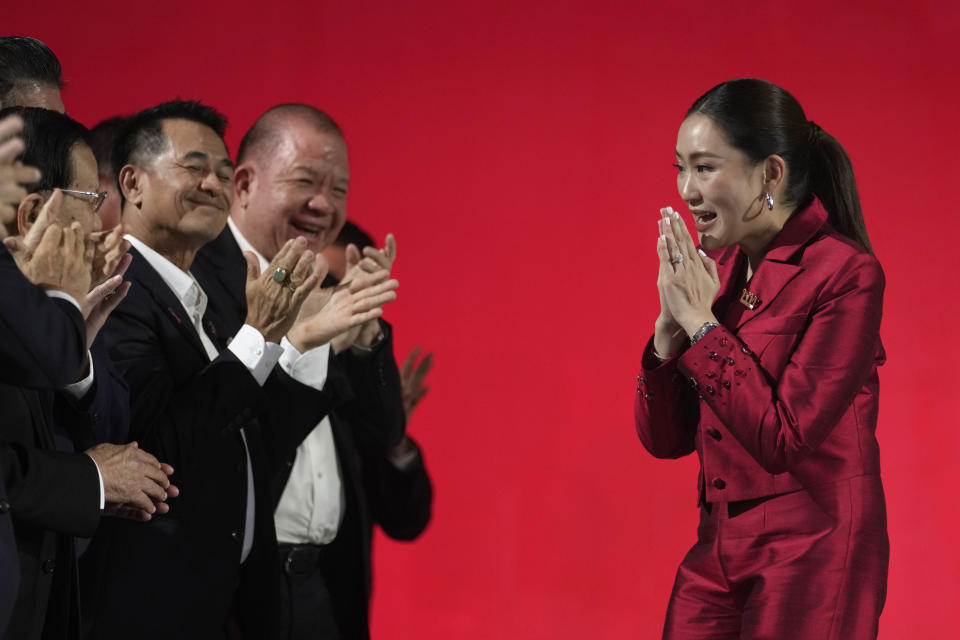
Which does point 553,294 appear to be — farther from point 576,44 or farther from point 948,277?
point 948,277

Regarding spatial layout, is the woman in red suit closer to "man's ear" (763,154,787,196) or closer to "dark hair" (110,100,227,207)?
"man's ear" (763,154,787,196)

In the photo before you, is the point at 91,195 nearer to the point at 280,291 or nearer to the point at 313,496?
the point at 280,291

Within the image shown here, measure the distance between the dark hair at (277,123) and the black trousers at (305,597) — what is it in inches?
38.1

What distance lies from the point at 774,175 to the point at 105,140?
148 cm

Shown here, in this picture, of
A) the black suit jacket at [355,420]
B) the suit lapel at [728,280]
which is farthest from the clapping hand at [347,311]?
the suit lapel at [728,280]

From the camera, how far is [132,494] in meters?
1.70

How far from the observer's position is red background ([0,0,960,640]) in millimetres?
3207

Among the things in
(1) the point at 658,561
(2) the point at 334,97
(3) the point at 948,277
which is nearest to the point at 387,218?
(2) the point at 334,97

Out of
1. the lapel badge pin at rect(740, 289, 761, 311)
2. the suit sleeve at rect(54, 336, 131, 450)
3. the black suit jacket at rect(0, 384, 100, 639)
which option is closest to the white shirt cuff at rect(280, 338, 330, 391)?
the suit sleeve at rect(54, 336, 131, 450)

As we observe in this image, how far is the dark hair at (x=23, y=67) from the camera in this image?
2055 mm

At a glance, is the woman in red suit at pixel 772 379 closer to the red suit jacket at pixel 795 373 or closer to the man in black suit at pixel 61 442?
the red suit jacket at pixel 795 373

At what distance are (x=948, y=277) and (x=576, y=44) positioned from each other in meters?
1.22

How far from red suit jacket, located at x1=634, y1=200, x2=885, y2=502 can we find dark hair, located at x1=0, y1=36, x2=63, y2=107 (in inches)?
47.7

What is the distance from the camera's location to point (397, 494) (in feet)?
8.82
